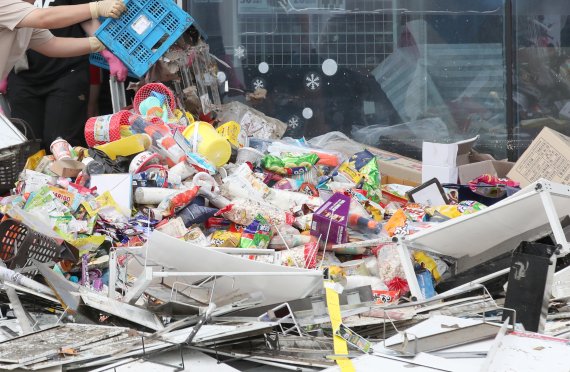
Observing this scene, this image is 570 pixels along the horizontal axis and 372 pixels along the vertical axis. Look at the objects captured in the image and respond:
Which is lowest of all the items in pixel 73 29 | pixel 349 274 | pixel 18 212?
pixel 349 274

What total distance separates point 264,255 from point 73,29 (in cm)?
287

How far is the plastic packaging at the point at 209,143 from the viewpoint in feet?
24.1

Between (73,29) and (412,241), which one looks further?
(73,29)

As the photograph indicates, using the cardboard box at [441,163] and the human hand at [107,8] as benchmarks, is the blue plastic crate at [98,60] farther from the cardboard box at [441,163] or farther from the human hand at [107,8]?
→ the cardboard box at [441,163]

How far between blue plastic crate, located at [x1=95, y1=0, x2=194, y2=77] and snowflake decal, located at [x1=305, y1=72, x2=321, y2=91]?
1459 millimetres

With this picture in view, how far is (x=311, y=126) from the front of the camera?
907 cm

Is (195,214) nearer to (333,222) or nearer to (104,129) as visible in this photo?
(333,222)

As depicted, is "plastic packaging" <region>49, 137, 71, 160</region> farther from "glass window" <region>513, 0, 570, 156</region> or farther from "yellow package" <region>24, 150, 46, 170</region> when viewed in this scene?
"glass window" <region>513, 0, 570, 156</region>

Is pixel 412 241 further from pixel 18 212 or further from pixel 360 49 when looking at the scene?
pixel 360 49

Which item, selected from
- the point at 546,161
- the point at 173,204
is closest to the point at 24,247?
the point at 173,204

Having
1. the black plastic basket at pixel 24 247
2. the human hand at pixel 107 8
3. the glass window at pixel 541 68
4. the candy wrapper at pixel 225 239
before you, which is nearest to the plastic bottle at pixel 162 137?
the human hand at pixel 107 8

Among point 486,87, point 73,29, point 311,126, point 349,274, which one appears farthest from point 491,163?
point 73,29

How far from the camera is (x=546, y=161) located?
767cm

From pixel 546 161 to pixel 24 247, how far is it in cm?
359
